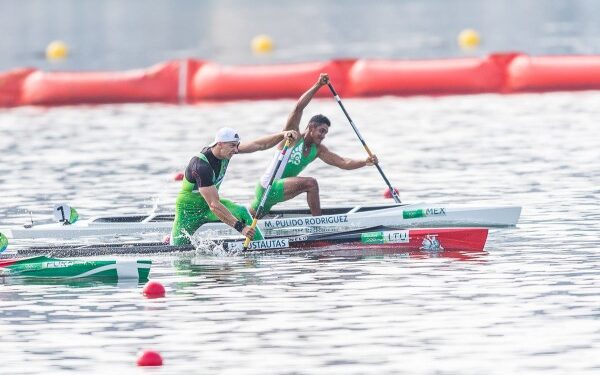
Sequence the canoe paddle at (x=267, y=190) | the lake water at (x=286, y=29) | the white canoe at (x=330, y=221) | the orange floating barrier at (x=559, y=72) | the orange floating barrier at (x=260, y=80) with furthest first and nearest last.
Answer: the lake water at (x=286, y=29)
the orange floating barrier at (x=260, y=80)
the orange floating barrier at (x=559, y=72)
the white canoe at (x=330, y=221)
the canoe paddle at (x=267, y=190)

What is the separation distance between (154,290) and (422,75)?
2212 centimetres

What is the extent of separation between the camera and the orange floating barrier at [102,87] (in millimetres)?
42562

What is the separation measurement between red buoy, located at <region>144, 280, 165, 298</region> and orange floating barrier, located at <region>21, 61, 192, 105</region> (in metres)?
22.7

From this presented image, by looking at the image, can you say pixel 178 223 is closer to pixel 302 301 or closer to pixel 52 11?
pixel 302 301

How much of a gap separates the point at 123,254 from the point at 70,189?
8.28m

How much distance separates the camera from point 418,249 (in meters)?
22.7

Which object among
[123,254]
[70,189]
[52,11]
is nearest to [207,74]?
[70,189]

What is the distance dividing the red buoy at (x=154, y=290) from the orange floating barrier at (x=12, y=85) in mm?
23663

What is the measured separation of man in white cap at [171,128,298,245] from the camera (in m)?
22.6

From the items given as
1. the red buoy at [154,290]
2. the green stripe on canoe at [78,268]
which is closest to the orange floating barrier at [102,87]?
the green stripe on canoe at [78,268]

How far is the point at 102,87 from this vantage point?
140 feet

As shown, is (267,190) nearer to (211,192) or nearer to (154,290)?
(211,192)

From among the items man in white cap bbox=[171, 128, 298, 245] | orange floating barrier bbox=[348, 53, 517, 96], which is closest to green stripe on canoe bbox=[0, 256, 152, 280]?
man in white cap bbox=[171, 128, 298, 245]

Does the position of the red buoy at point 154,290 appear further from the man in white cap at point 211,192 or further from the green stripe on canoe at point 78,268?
the man in white cap at point 211,192
